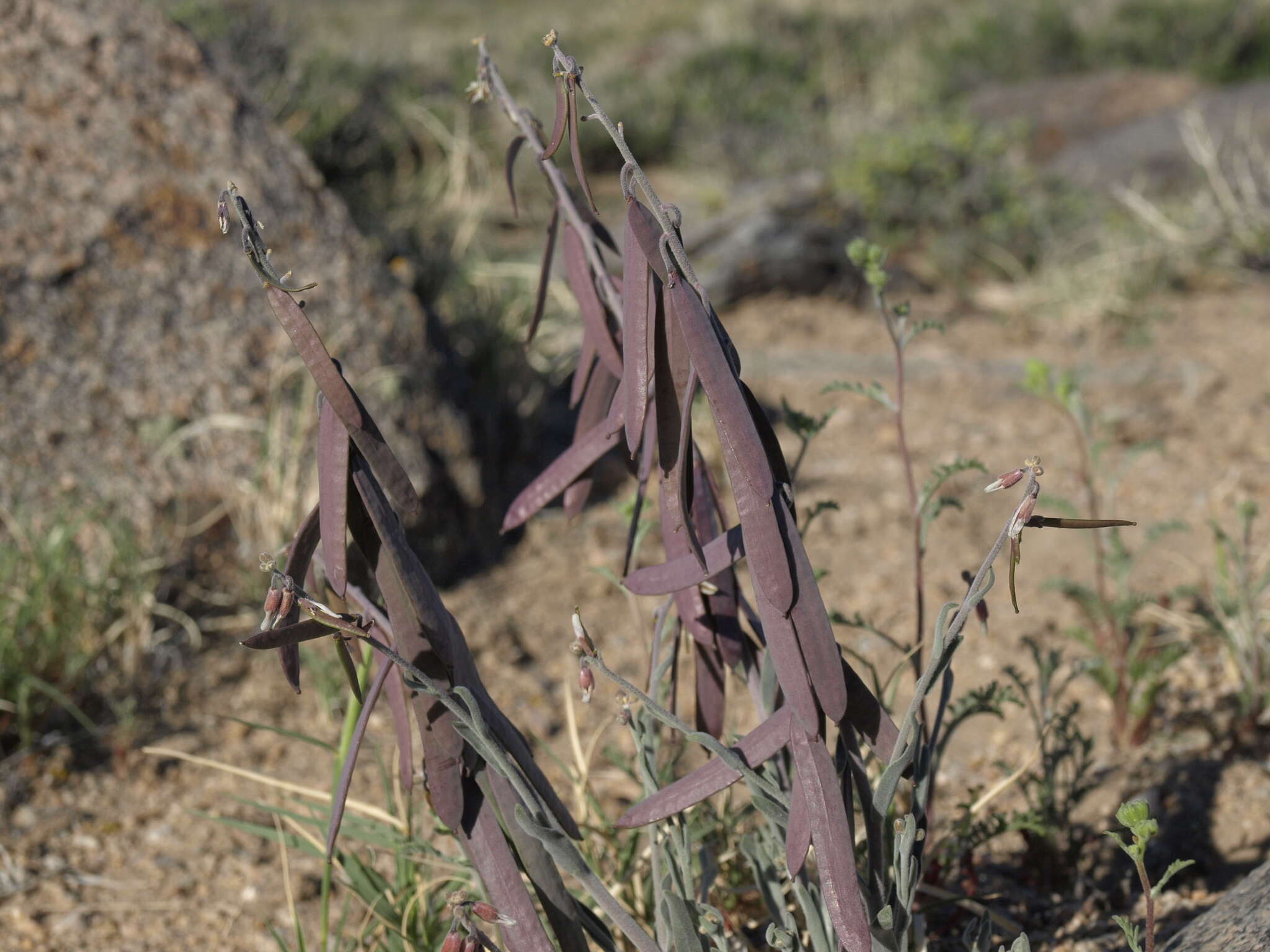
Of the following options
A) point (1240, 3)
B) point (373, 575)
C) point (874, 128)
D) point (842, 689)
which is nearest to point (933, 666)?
point (842, 689)

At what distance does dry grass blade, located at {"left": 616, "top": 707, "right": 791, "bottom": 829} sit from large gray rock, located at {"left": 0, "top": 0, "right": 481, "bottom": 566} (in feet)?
5.63

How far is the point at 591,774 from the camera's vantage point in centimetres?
184

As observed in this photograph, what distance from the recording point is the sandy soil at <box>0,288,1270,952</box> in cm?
165

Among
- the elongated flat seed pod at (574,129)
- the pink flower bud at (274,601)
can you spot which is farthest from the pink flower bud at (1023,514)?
the pink flower bud at (274,601)

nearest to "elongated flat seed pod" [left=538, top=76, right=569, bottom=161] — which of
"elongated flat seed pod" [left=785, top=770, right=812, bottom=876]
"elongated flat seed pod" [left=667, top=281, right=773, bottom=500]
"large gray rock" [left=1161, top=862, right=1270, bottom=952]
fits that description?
"elongated flat seed pod" [left=667, top=281, right=773, bottom=500]

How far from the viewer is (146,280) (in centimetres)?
244

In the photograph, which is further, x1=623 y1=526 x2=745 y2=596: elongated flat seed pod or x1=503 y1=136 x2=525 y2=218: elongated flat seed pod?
x1=503 y1=136 x2=525 y2=218: elongated flat seed pod

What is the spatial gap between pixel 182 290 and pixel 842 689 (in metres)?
2.12

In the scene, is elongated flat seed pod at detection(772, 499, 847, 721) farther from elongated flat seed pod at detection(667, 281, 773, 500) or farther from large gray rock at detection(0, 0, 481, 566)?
large gray rock at detection(0, 0, 481, 566)

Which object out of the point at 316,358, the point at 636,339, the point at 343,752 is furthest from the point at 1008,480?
the point at 343,752

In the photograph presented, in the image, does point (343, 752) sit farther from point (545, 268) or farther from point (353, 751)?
point (545, 268)

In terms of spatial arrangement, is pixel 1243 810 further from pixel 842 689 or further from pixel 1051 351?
pixel 1051 351

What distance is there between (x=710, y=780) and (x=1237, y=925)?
535mm

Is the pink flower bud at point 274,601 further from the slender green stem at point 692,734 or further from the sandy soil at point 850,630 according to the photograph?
the sandy soil at point 850,630
